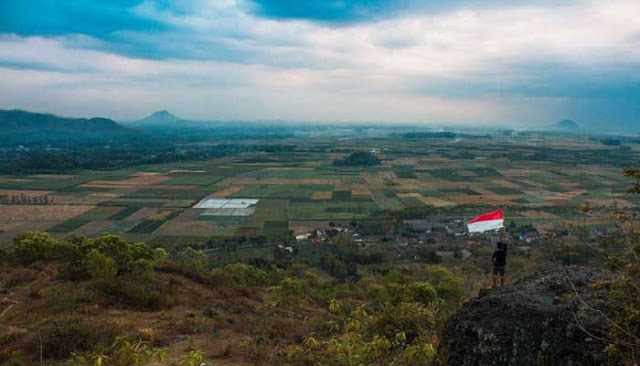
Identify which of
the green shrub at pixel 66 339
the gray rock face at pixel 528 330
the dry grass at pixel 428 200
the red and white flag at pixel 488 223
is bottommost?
the dry grass at pixel 428 200

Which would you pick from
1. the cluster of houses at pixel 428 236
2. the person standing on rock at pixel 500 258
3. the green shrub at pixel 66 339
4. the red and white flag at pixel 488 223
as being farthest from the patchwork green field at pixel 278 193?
the green shrub at pixel 66 339

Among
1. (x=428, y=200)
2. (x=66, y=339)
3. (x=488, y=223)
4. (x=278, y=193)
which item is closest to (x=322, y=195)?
(x=278, y=193)

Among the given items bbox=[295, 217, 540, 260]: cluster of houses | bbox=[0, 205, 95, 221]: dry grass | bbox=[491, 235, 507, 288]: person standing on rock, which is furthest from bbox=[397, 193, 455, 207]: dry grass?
bbox=[491, 235, 507, 288]: person standing on rock

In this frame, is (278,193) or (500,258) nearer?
(500,258)

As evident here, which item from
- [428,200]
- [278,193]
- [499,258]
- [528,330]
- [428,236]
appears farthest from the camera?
[278,193]

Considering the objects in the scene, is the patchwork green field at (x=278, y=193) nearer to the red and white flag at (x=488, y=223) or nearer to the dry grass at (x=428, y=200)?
the dry grass at (x=428, y=200)

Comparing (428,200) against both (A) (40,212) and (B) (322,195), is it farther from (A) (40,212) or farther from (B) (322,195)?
(A) (40,212)
